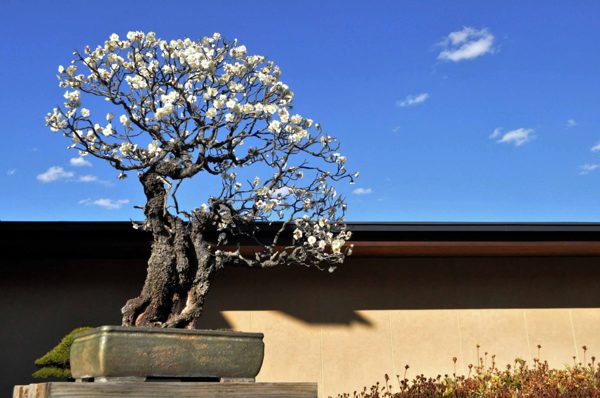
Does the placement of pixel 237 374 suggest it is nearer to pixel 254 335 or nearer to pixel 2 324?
pixel 254 335

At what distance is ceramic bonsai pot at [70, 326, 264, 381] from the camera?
384 centimetres

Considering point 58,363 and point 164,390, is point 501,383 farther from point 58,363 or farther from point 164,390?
point 164,390

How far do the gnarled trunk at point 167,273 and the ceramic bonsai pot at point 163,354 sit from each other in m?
0.75

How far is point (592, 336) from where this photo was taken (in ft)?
32.7

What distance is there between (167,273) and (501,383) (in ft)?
17.1

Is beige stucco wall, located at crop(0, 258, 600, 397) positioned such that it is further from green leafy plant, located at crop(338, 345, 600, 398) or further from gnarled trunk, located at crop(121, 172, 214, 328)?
gnarled trunk, located at crop(121, 172, 214, 328)

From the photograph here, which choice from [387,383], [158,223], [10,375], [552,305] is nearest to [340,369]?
[387,383]

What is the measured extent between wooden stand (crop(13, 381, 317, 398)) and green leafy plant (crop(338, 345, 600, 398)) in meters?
4.41

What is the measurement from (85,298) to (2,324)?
1087 mm

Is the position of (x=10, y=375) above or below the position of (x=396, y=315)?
below

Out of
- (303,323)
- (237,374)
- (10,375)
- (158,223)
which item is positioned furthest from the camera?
(303,323)

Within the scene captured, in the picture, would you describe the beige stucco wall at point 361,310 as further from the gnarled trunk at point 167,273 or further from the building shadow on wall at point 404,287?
the gnarled trunk at point 167,273

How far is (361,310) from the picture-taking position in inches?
378

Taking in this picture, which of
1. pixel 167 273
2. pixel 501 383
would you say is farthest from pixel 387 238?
pixel 167 273
